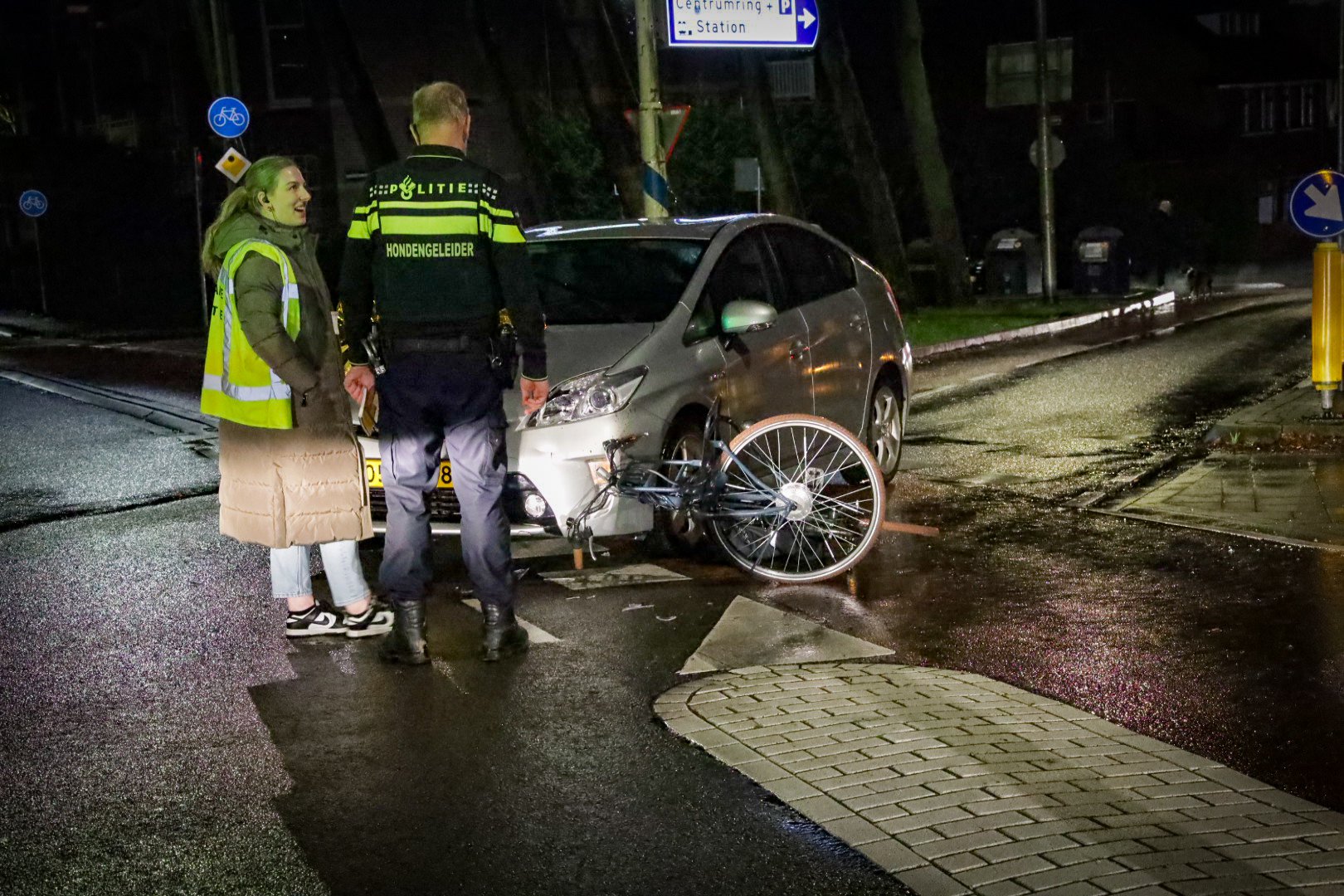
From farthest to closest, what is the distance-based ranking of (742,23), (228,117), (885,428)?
(228,117), (742,23), (885,428)

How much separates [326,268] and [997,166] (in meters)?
27.6

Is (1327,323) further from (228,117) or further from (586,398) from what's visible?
(228,117)

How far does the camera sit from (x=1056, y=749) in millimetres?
5223

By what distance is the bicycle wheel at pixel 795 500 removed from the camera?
25.6 ft

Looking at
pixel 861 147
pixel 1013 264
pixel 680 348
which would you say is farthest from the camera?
pixel 1013 264

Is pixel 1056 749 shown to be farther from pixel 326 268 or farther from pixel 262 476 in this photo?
pixel 326 268

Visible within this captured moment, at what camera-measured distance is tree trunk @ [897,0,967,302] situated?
3238 cm

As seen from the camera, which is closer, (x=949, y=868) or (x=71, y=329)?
(x=949, y=868)

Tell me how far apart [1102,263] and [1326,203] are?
1106 inches

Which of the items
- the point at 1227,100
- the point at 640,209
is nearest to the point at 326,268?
the point at 640,209

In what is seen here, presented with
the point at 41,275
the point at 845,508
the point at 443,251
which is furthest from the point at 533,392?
the point at 41,275

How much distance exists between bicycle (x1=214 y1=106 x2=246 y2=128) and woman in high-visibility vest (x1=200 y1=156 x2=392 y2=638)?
58.3 ft

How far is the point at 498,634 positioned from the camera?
6.55 m

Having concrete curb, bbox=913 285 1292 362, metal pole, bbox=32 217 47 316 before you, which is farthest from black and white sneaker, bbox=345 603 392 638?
metal pole, bbox=32 217 47 316
